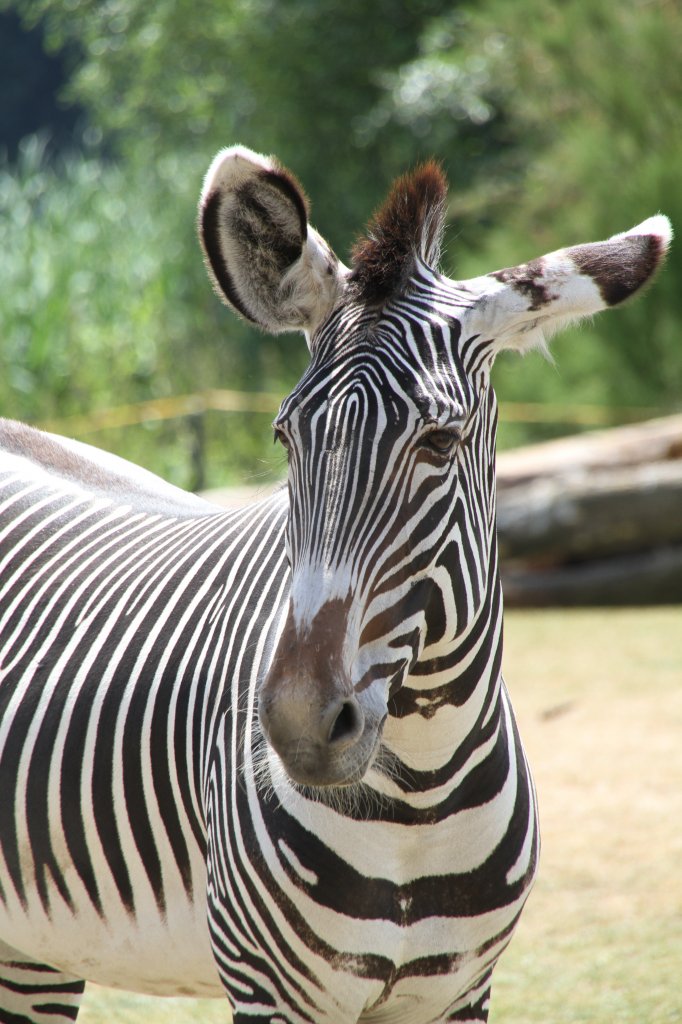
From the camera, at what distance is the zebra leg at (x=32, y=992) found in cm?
275

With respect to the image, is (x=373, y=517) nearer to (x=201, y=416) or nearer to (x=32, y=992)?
(x=32, y=992)

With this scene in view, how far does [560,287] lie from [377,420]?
0.40 meters

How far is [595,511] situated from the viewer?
894 cm

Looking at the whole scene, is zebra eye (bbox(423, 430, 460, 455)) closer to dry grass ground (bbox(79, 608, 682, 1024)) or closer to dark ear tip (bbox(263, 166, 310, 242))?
dark ear tip (bbox(263, 166, 310, 242))

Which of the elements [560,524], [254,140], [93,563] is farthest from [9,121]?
[93,563]

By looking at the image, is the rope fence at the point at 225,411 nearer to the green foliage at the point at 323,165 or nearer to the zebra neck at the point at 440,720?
the green foliage at the point at 323,165

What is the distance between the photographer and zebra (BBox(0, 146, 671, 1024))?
1755mm

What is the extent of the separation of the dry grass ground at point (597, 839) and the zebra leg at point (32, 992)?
2.83ft

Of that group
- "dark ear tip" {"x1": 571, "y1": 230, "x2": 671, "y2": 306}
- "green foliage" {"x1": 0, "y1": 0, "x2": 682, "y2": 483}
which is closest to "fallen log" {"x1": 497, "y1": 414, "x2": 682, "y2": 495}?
"green foliage" {"x1": 0, "y1": 0, "x2": 682, "y2": 483}

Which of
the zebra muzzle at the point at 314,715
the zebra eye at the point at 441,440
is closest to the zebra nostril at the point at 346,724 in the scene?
the zebra muzzle at the point at 314,715

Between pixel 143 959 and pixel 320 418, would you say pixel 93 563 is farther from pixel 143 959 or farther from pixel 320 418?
pixel 320 418

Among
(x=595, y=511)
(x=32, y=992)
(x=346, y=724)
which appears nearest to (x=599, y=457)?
(x=595, y=511)

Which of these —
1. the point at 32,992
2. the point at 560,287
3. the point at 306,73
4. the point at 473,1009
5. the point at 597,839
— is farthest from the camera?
the point at 306,73

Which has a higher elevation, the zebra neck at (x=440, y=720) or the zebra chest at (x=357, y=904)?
the zebra neck at (x=440, y=720)
